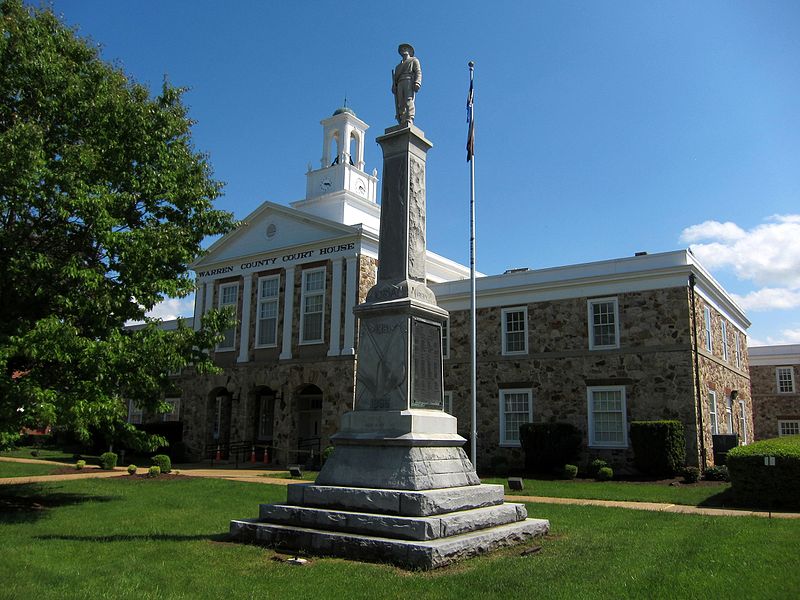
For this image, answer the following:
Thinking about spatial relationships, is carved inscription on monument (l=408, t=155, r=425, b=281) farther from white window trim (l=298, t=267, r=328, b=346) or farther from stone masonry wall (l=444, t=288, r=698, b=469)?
white window trim (l=298, t=267, r=328, b=346)

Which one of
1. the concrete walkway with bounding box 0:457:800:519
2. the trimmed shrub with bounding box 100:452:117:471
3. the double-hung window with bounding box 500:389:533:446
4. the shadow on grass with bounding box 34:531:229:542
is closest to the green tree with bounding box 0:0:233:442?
the shadow on grass with bounding box 34:531:229:542

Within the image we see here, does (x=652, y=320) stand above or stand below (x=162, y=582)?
above

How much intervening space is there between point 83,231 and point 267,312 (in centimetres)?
1708

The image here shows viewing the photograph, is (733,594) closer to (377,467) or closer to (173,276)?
(377,467)

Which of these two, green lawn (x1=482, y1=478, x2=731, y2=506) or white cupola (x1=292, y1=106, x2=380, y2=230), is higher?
white cupola (x1=292, y1=106, x2=380, y2=230)

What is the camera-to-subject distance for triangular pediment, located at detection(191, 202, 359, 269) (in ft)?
92.2

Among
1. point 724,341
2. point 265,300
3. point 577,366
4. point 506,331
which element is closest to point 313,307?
point 265,300

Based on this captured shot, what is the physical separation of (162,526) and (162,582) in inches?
174

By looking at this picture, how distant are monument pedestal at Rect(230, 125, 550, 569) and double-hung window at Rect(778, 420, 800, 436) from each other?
35.9 metres

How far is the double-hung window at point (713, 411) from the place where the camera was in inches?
941

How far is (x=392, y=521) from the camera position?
25.3 ft

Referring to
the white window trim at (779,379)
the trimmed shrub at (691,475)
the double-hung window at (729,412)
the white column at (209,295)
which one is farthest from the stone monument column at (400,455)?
the white window trim at (779,379)

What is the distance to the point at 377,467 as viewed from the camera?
8.64 meters

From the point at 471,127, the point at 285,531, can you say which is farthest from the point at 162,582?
the point at 471,127
